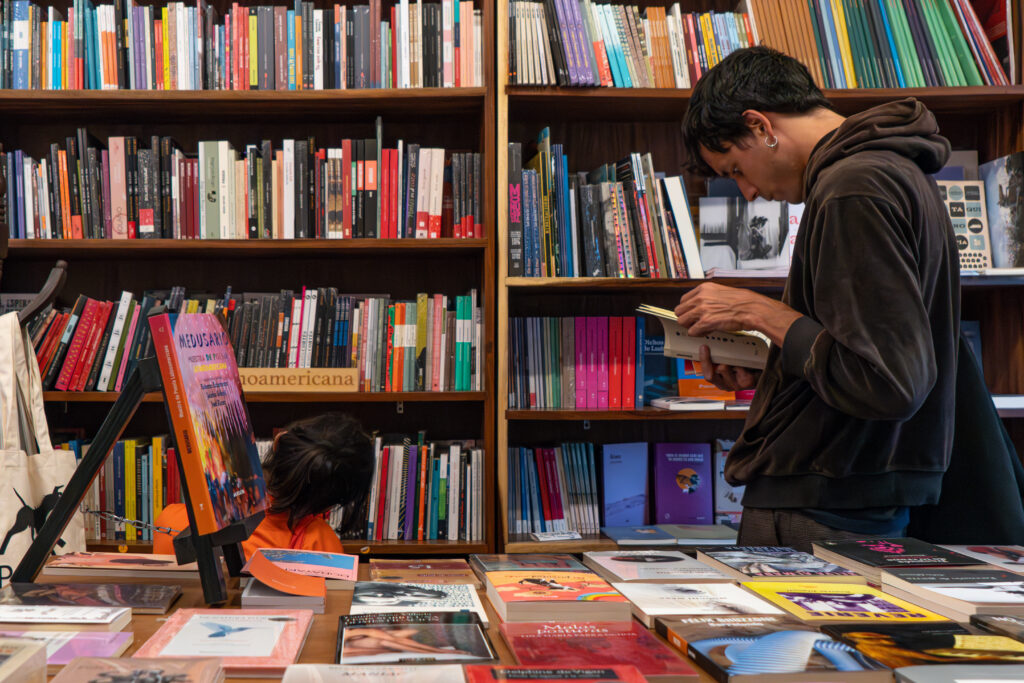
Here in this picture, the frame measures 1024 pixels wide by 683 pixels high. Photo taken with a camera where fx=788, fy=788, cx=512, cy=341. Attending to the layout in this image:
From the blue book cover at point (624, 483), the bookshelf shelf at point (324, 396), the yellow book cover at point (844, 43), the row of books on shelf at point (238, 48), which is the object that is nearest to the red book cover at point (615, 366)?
the blue book cover at point (624, 483)

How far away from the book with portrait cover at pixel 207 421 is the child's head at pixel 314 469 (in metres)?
0.36

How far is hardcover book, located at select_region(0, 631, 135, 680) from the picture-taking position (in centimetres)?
68

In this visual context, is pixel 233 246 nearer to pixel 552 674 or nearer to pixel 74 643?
pixel 74 643

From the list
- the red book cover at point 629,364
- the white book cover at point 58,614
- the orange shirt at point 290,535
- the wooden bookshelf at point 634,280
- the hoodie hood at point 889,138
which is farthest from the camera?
the red book cover at point 629,364

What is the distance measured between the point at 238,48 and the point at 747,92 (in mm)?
1493

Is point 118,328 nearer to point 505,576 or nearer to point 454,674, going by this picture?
point 505,576

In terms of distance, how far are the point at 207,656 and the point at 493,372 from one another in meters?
1.53

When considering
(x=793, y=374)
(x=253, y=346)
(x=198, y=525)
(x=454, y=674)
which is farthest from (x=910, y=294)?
(x=253, y=346)

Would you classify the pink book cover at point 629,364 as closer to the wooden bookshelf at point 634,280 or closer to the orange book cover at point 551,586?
the wooden bookshelf at point 634,280

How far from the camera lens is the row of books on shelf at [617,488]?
2244mm

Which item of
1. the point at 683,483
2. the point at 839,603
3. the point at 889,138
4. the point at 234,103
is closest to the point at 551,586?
the point at 839,603

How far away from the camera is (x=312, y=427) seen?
5.03 ft

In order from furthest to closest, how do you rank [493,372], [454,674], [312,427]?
1. [493,372]
2. [312,427]
3. [454,674]

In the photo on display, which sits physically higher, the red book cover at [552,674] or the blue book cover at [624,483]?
the red book cover at [552,674]
